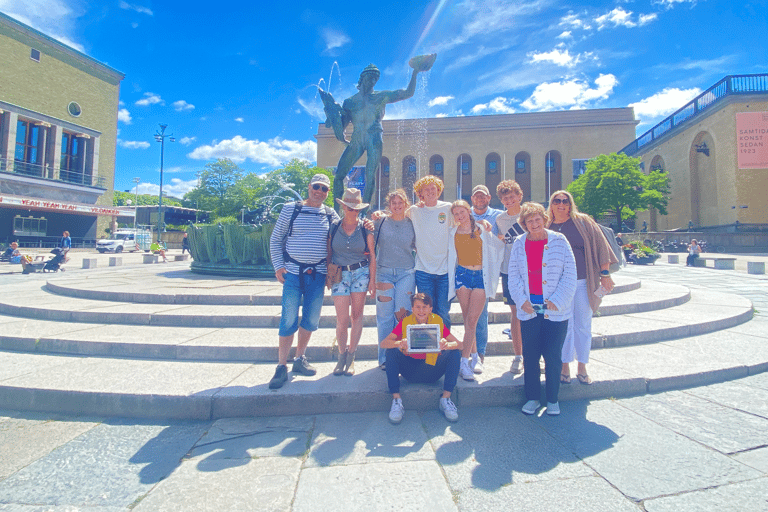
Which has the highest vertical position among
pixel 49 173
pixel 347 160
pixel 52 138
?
pixel 52 138

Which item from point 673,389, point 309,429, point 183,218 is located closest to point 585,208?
point 673,389

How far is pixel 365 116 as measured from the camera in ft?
25.8

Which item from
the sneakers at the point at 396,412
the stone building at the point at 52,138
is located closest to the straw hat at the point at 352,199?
the sneakers at the point at 396,412

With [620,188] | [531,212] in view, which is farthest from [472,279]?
[620,188]

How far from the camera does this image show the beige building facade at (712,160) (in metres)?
26.6

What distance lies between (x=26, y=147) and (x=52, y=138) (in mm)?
1937

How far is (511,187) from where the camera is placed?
12.3 ft

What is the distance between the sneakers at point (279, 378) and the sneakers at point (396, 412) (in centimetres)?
97

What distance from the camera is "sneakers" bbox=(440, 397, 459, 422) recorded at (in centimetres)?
295

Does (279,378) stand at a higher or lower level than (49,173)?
lower

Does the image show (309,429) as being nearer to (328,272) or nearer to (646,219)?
(328,272)

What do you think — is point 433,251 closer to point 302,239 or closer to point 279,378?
point 302,239

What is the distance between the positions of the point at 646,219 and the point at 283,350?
45117mm

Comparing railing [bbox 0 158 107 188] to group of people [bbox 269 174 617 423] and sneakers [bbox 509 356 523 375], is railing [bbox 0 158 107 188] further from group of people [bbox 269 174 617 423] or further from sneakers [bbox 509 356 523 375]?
sneakers [bbox 509 356 523 375]
